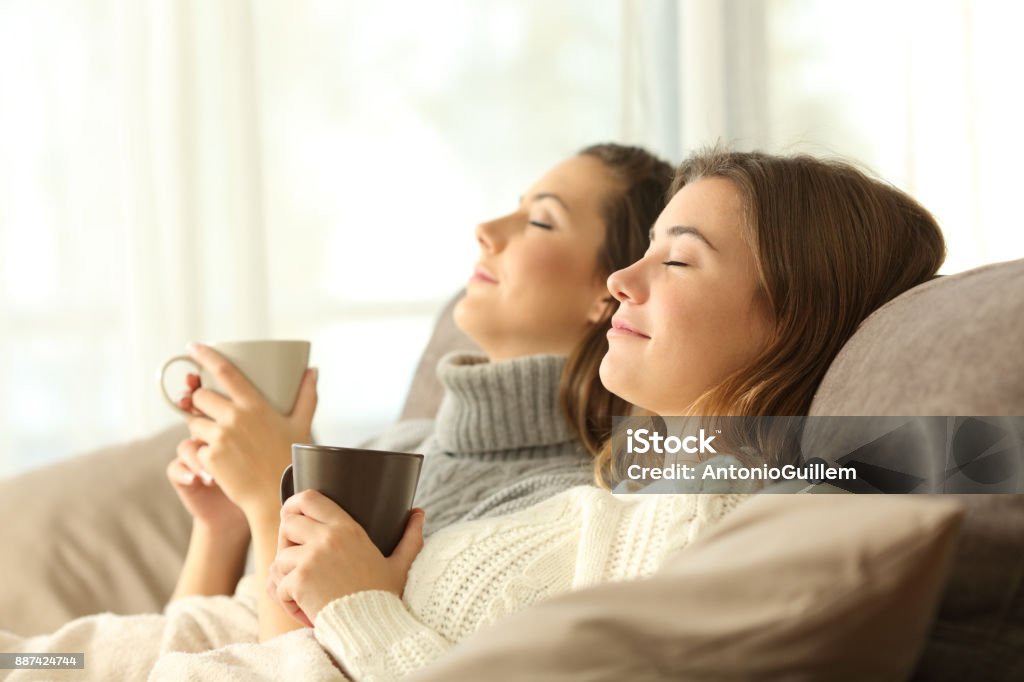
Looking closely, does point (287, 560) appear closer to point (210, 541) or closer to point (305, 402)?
point (305, 402)

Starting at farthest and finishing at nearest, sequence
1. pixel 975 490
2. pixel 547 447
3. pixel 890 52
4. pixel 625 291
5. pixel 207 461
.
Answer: pixel 890 52
pixel 547 447
pixel 207 461
pixel 625 291
pixel 975 490

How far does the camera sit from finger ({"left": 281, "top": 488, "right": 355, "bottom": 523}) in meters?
0.97

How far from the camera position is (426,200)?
9.64ft

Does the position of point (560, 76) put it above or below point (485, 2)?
below

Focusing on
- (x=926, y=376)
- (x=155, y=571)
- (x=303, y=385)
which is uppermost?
(x=926, y=376)

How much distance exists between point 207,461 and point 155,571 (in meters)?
0.37

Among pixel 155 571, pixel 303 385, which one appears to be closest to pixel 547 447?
pixel 303 385

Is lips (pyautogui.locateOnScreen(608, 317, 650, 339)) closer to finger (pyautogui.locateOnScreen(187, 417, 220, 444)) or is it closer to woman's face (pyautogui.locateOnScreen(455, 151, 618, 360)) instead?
woman's face (pyautogui.locateOnScreen(455, 151, 618, 360))

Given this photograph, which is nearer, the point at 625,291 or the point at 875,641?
the point at 875,641

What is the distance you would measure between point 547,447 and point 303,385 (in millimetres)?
344

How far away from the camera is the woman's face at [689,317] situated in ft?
3.57

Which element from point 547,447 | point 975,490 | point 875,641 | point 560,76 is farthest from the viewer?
point 560,76

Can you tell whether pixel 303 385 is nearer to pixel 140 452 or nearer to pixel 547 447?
pixel 547 447

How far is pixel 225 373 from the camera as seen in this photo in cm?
129
